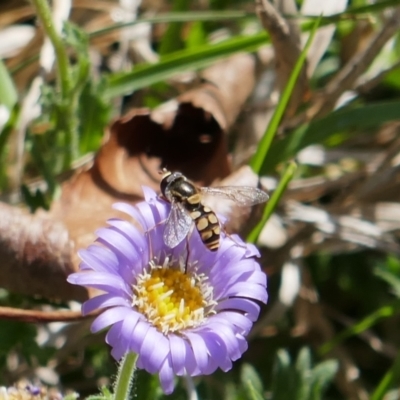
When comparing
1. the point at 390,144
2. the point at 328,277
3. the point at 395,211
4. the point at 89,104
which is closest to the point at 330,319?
the point at 328,277

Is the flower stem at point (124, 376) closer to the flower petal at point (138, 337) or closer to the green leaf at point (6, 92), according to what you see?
the flower petal at point (138, 337)

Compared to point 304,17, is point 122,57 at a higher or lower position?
lower


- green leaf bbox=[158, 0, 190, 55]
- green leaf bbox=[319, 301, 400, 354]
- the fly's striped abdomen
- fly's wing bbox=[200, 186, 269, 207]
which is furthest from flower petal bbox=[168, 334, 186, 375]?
green leaf bbox=[158, 0, 190, 55]

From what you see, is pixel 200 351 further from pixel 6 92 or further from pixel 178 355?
pixel 6 92

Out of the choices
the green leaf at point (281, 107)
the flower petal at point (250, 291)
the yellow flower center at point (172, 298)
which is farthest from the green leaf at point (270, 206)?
the flower petal at point (250, 291)

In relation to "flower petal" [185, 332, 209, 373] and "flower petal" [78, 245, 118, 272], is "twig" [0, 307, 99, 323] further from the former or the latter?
"flower petal" [185, 332, 209, 373]

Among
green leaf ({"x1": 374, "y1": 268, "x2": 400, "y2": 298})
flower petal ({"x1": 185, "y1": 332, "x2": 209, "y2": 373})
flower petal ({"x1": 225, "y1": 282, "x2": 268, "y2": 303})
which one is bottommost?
green leaf ({"x1": 374, "y1": 268, "x2": 400, "y2": 298})

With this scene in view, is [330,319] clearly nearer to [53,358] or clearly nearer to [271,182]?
[271,182]
